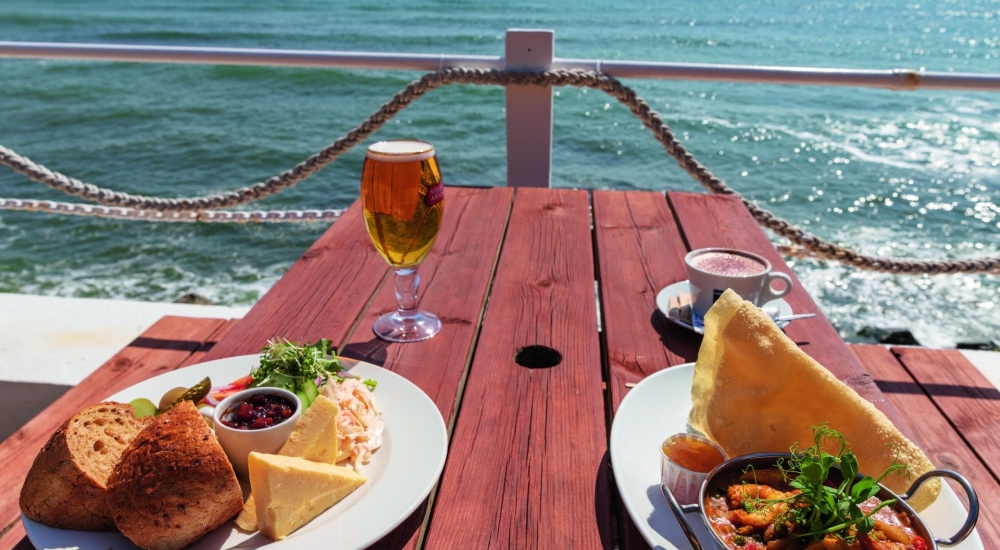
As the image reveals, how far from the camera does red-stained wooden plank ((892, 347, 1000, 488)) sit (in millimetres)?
1709

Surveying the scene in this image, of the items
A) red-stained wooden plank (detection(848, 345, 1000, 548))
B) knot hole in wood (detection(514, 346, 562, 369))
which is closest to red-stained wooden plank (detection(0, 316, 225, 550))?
knot hole in wood (detection(514, 346, 562, 369))

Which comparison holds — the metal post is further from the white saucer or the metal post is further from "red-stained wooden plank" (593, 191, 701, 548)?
the white saucer

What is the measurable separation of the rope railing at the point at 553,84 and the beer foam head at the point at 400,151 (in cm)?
145

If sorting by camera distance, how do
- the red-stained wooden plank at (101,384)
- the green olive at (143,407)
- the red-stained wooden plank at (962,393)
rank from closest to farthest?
the green olive at (143,407) → the red-stained wooden plank at (101,384) → the red-stained wooden plank at (962,393)

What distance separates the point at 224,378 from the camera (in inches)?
46.5

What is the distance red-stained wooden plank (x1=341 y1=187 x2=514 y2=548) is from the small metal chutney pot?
0.34m

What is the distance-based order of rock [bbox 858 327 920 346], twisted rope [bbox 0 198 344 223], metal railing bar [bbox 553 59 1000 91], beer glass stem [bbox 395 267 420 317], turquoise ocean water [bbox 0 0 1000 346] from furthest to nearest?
turquoise ocean water [bbox 0 0 1000 346] → rock [bbox 858 327 920 346] → twisted rope [bbox 0 198 344 223] → metal railing bar [bbox 553 59 1000 91] → beer glass stem [bbox 395 267 420 317]

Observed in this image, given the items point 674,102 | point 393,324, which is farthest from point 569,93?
point 393,324

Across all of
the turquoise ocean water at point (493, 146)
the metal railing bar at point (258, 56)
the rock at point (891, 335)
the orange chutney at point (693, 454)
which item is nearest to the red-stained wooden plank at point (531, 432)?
the orange chutney at point (693, 454)

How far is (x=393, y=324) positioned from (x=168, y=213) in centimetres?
229

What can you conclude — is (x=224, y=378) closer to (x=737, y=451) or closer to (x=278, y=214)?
(x=737, y=451)

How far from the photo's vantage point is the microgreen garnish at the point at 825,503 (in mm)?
717

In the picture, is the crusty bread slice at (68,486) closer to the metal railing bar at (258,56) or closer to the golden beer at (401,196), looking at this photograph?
the golden beer at (401,196)

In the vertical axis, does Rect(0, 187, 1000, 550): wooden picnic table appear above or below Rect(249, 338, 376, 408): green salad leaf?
below
